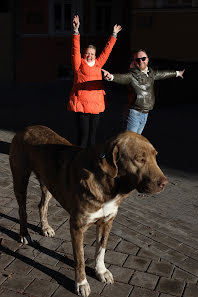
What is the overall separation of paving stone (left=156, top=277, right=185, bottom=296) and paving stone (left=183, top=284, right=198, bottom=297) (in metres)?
0.05

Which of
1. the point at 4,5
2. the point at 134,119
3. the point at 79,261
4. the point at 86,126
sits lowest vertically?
the point at 79,261

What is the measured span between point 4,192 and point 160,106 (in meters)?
8.01

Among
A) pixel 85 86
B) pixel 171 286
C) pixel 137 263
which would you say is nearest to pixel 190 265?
pixel 171 286

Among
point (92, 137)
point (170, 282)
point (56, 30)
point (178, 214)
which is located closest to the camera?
point (170, 282)

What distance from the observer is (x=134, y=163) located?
141 inches

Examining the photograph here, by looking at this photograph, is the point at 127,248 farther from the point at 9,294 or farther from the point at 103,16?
the point at 103,16

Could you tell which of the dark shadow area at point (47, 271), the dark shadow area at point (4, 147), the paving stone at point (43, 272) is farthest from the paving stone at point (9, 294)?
the dark shadow area at point (4, 147)

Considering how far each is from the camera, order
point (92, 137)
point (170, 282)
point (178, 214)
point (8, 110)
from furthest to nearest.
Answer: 1. point (8, 110)
2. point (92, 137)
3. point (178, 214)
4. point (170, 282)

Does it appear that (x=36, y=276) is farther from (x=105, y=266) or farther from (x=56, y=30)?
(x=56, y=30)

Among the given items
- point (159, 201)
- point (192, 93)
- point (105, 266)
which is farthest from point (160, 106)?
point (105, 266)

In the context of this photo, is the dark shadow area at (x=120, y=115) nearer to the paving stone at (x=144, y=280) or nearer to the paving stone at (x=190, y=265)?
the paving stone at (x=190, y=265)

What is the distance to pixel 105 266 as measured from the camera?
4586 millimetres

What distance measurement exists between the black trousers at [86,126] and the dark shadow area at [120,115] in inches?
64.6

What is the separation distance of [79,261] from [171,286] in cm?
97
